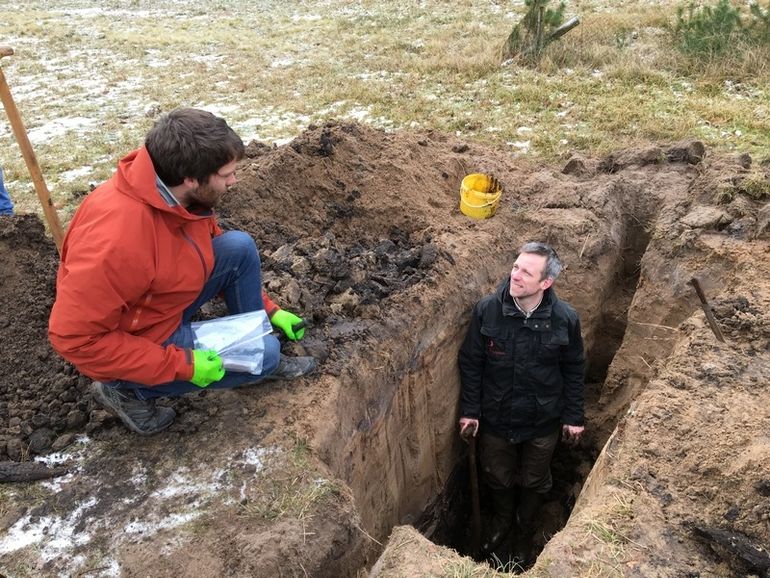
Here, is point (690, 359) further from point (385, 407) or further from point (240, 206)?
point (240, 206)

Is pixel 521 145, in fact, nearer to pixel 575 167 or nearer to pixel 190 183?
pixel 575 167

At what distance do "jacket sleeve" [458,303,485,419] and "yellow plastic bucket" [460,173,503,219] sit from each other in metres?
1.17

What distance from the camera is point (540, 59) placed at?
32.9ft

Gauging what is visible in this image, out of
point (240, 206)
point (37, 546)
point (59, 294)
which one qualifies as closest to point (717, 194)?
point (240, 206)

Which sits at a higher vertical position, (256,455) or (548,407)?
(256,455)

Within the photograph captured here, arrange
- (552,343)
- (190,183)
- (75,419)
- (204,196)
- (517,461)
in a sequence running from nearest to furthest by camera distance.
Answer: (190,183) → (204,196) → (75,419) → (552,343) → (517,461)

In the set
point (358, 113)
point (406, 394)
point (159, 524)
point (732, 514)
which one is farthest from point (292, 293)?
point (358, 113)

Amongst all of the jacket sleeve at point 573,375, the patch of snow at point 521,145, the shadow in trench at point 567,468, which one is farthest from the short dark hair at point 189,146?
the patch of snow at point 521,145

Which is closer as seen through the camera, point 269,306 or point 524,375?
point 269,306

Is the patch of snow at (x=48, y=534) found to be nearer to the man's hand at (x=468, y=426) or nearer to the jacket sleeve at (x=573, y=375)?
the man's hand at (x=468, y=426)

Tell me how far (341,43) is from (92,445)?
472 inches

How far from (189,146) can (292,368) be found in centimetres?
157

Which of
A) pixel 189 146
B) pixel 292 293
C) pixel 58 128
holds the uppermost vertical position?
pixel 189 146

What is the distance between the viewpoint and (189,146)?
104 inches
